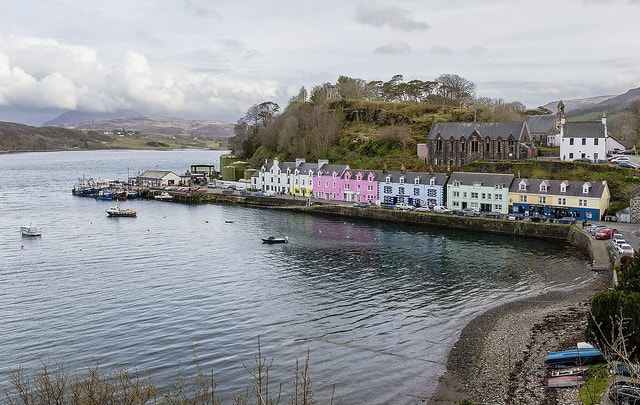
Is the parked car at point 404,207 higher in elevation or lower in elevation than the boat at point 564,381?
higher

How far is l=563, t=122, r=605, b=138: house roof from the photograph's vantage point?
60.7 meters

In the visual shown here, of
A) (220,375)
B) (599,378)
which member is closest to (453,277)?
(599,378)

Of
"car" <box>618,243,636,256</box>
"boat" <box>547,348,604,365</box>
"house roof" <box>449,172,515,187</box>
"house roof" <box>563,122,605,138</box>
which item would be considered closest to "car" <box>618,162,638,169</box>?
"house roof" <box>563,122,605,138</box>

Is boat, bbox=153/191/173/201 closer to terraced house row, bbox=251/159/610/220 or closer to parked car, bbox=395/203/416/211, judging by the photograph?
terraced house row, bbox=251/159/610/220

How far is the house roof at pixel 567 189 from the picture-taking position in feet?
Result: 165

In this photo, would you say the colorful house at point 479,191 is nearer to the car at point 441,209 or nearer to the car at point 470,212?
the car at point 441,209

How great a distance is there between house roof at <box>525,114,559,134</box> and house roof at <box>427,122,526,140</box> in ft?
34.2

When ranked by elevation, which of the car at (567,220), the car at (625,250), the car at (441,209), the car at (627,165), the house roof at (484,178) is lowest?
the car at (625,250)

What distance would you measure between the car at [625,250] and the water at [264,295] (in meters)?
2.93

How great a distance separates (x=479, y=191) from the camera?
57062 millimetres

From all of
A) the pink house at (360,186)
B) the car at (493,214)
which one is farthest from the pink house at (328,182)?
the car at (493,214)

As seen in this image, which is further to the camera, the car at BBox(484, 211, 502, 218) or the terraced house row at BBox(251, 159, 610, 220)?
the car at BBox(484, 211, 502, 218)

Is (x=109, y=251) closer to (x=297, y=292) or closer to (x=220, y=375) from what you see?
(x=297, y=292)

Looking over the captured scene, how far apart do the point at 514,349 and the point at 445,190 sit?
3773 centimetres
